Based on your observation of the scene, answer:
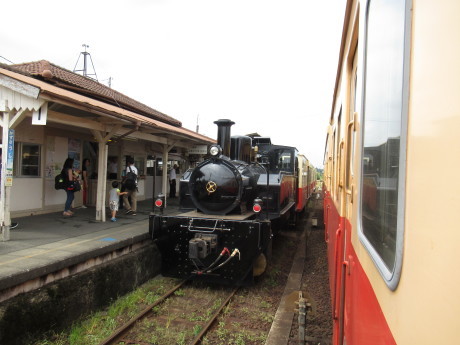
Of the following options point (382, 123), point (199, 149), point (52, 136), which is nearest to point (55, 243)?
point (52, 136)

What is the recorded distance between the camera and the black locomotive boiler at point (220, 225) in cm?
562

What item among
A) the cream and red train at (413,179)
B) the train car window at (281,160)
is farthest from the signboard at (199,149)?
the cream and red train at (413,179)

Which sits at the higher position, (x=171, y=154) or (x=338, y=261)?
(x=171, y=154)

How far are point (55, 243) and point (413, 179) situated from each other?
5.89m

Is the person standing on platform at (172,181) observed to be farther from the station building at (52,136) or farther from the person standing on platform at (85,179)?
the person standing on platform at (85,179)

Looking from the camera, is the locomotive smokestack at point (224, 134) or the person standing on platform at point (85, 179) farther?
the person standing on platform at point (85, 179)

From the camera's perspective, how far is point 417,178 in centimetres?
79

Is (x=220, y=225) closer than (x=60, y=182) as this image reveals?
Yes

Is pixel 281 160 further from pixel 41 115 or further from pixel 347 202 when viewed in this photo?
pixel 347 202

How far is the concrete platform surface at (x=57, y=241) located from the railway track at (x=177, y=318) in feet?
3.80

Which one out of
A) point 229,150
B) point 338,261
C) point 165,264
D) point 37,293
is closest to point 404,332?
point 338,261

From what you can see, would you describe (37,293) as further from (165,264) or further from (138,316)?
(165,264)

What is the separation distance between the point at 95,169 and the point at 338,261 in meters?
9.38

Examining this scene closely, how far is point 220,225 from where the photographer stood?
226 inches
